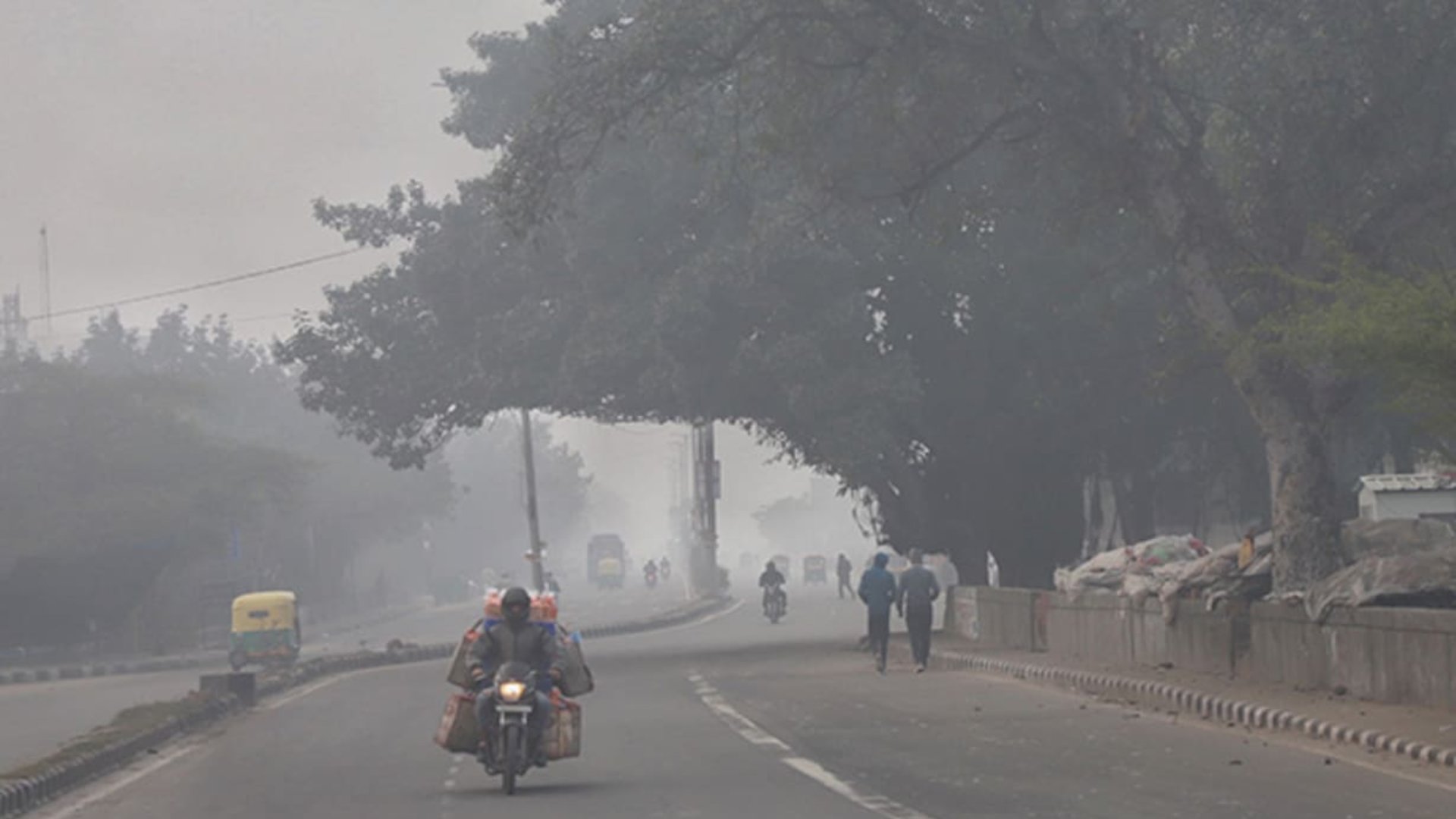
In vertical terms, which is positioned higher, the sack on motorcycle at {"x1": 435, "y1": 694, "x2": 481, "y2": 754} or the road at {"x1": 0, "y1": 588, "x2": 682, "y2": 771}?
the sack on motorcycle at {"x1": 435, "y1": 694, "x2": 481, "y2": 754}

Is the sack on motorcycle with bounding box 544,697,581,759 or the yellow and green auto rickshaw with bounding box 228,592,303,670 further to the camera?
the yellow and green auto rickshaw with bounding box 228,592,303,670

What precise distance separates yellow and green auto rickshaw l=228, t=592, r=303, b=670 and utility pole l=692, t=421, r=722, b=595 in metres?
33.3

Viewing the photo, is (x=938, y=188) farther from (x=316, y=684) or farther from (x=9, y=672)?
(x=9, y=672)

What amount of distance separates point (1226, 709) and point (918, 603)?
11568 millimetres

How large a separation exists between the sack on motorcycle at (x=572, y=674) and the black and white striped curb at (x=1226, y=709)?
21.2ft

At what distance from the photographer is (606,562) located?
496 ft

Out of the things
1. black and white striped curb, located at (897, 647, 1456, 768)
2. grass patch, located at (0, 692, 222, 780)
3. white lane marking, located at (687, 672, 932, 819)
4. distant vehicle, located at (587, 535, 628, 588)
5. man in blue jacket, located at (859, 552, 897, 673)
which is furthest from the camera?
distant vehicle, located at (587, 535, 628, 588)

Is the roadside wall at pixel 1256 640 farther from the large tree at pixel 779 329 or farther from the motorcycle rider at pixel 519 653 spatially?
the motorcycle rider at pixel 519 653

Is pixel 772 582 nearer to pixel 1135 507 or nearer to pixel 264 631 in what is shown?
pixel 264 631

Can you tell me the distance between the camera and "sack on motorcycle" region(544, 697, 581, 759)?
1745 centimetres

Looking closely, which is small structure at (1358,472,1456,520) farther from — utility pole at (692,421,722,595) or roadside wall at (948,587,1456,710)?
utility pole at (692,421,722,595)

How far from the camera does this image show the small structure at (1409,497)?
37469 mm

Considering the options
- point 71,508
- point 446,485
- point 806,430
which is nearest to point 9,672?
point 71,508

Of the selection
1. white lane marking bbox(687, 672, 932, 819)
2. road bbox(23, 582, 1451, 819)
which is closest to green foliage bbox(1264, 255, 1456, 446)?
road bbox(23, 582, 1451, 819)
